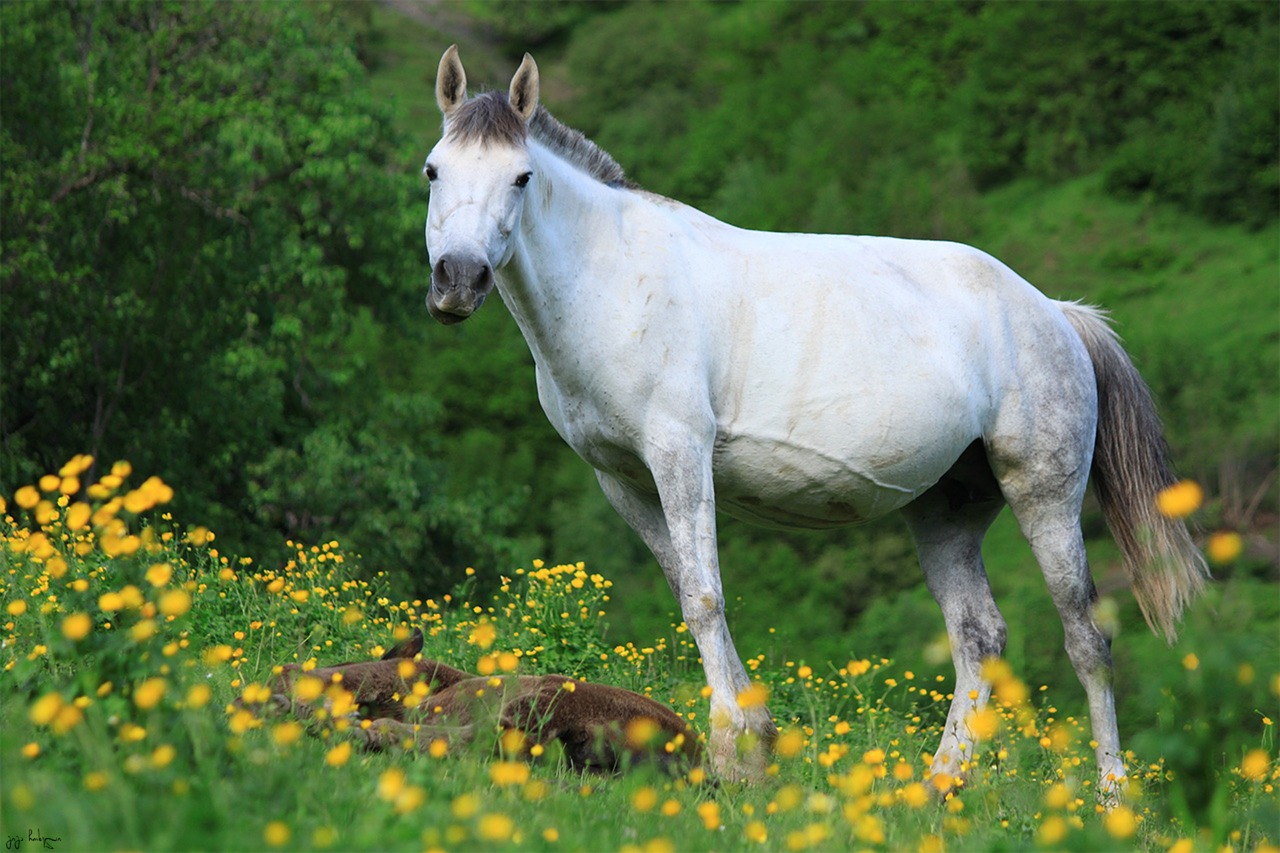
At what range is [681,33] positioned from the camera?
10500 centimetres

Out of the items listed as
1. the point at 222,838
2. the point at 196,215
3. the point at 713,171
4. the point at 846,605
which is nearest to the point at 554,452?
the point at 846,605

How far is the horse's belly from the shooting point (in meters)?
6.20

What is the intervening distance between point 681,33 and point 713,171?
26959mm

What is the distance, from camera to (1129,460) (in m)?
7.50

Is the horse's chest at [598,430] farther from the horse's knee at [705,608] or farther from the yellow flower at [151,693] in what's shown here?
the yellow flower at [151,693]

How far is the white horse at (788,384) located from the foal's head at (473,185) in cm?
1

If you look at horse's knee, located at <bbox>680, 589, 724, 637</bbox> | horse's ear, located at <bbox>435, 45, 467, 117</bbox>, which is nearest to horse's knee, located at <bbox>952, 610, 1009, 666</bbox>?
horse's knee, located at <bbox>680, 589, 724, 637</bbox>

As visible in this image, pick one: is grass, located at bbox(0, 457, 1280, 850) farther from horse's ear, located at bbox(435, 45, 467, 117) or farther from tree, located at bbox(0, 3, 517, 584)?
tree, located at bbox(0, 3, 517, 584)

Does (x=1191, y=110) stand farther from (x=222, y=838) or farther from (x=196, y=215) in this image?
(x=222, y=838)

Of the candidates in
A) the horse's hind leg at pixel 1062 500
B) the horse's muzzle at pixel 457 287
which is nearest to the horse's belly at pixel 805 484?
the horse's hind leg at pixel 1062 500

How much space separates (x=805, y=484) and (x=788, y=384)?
48 centimetres

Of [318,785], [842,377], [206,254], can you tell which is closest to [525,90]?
[842,377]

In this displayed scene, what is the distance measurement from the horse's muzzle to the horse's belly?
150cm

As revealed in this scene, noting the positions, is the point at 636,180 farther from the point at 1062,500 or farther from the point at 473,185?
the point at 473,185
